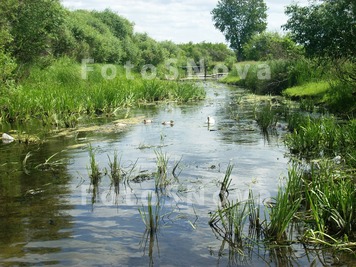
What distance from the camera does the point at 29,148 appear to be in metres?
13.9

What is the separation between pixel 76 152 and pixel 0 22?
1314cm

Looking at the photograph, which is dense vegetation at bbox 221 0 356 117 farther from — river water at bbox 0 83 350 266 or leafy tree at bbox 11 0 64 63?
leafy tree at bbox 11 0 64 63

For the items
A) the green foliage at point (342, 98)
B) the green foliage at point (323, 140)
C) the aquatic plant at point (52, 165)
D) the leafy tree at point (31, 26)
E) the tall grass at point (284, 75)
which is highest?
the leafy tree at point (31, 26)

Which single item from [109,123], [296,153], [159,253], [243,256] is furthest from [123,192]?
[109,123]

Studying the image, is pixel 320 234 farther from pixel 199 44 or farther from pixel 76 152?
pixel 199 44

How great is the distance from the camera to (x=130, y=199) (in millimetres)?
8633

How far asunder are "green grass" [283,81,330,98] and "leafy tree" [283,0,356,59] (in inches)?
247

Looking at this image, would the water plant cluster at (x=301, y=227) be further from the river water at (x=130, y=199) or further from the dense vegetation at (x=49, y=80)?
the dense vegetation at (x=49, y=80)

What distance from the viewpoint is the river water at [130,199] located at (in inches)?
241

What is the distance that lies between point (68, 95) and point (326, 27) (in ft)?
38.3

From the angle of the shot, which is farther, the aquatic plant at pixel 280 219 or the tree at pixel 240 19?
the tree at pixel 240 19

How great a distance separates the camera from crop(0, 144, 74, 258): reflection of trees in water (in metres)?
6.69

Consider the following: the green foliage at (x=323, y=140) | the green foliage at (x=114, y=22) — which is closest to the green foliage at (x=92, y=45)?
the green foliage at (x=114, y=22)

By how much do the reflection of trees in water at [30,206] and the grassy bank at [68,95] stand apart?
23.7 ft
